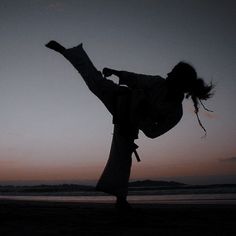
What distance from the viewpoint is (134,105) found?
4.72 metres

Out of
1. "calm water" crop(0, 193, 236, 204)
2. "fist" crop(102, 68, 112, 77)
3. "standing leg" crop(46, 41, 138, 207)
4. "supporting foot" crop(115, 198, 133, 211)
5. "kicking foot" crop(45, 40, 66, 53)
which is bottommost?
"calm water" crop(0, 193, 236, 204)

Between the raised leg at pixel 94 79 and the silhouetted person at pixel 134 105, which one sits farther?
the raised leg at pixel 94 79

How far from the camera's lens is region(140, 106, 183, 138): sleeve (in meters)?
4.79

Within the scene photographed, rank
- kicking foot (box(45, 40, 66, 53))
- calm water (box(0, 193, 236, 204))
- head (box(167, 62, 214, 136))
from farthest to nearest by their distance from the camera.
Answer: calm water (box(0, 193, 236, 204)) → kicking foot (box(45, 40, 66, 53)) → head (box(167, 62, 214, 136))

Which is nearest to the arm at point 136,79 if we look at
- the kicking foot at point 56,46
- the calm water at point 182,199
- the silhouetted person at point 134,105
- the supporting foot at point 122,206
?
the silhouetted person at point 134,105

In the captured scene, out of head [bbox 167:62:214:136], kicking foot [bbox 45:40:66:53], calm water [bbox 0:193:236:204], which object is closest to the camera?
head [bbox 167:62:214:136]

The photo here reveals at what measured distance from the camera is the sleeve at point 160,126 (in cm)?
479

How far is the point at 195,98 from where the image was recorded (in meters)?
4.88

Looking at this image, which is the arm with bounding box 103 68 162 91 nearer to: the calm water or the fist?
the fist

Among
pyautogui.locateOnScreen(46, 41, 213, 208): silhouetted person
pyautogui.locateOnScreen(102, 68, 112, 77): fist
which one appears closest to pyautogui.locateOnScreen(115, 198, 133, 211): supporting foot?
pyautogui.locateOnScreen(46, 41, 213, 208): silhouetted person

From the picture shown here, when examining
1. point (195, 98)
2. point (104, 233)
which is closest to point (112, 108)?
point (195, 98)

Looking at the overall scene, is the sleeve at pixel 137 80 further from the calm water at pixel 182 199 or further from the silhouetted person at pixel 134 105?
the calm water at pixel 182 199

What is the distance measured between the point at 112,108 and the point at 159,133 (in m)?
0.71

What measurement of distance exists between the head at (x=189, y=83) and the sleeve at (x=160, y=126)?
12.2 inches
